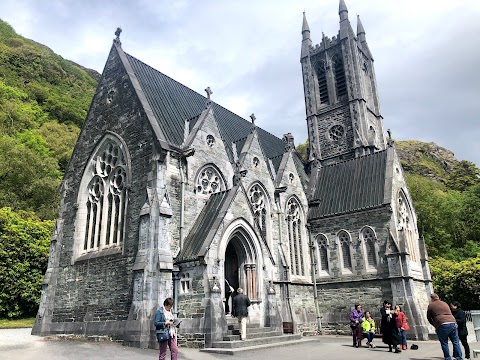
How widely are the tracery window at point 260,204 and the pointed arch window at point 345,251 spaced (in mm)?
5244

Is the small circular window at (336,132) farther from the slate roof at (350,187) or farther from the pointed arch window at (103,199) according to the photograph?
the pointed arch window at (103,199)

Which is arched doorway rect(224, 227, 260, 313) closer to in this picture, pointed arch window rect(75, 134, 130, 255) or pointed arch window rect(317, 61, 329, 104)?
pointed arch window rect(75, 134, 130, 255)

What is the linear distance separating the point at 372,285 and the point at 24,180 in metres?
32.7

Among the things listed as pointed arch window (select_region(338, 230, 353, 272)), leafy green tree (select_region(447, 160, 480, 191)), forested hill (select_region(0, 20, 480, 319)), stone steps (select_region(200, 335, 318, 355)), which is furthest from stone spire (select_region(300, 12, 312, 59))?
leafy green tree (select_region(447, 160, 480, 191))

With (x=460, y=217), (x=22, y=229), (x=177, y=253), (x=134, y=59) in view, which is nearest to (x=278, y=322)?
(x=177, y=253)

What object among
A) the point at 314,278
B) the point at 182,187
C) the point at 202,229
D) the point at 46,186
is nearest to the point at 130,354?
the point at 202,229

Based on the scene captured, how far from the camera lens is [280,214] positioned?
76.7 feet

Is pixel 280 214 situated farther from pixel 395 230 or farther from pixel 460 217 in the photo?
pixel 460 217

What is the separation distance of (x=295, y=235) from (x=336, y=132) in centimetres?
1424

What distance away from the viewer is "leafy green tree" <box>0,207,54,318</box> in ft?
78.9

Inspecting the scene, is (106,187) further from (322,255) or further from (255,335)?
Result: (322,255)

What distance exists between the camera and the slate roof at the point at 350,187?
24.2 m

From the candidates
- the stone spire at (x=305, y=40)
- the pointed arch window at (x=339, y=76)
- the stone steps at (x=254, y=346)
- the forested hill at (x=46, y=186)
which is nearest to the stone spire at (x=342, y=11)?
the stone spire at (x=305, y=40)

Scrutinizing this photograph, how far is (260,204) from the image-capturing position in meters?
22.8
